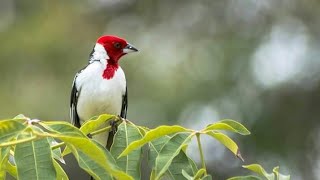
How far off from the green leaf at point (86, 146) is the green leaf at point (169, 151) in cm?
12

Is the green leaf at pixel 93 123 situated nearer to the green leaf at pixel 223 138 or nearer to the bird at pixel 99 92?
the green leaf at pixel 223 138

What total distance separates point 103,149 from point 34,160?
0.49 ft

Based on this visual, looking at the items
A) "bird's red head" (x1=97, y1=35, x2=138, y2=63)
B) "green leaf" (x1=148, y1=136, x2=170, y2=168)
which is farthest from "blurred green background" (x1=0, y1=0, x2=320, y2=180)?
"green leaf" (x1=148, y1=136, x2=170, y2=168)

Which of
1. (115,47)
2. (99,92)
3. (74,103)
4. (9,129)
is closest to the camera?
(9,129)

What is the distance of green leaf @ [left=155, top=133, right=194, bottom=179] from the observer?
2.09 m

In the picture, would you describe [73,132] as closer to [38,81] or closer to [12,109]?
[12,109]

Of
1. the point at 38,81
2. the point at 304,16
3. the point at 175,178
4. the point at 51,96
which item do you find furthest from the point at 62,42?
the point at 175,178

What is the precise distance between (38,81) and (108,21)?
1874 millimetres

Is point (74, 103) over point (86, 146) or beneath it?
beneath

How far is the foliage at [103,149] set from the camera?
1979 mm

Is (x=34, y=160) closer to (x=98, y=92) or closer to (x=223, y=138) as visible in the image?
(x=223, y=138)

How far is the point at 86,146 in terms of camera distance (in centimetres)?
198

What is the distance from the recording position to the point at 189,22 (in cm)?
1091

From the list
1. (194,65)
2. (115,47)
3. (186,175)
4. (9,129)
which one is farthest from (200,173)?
(194,65)
